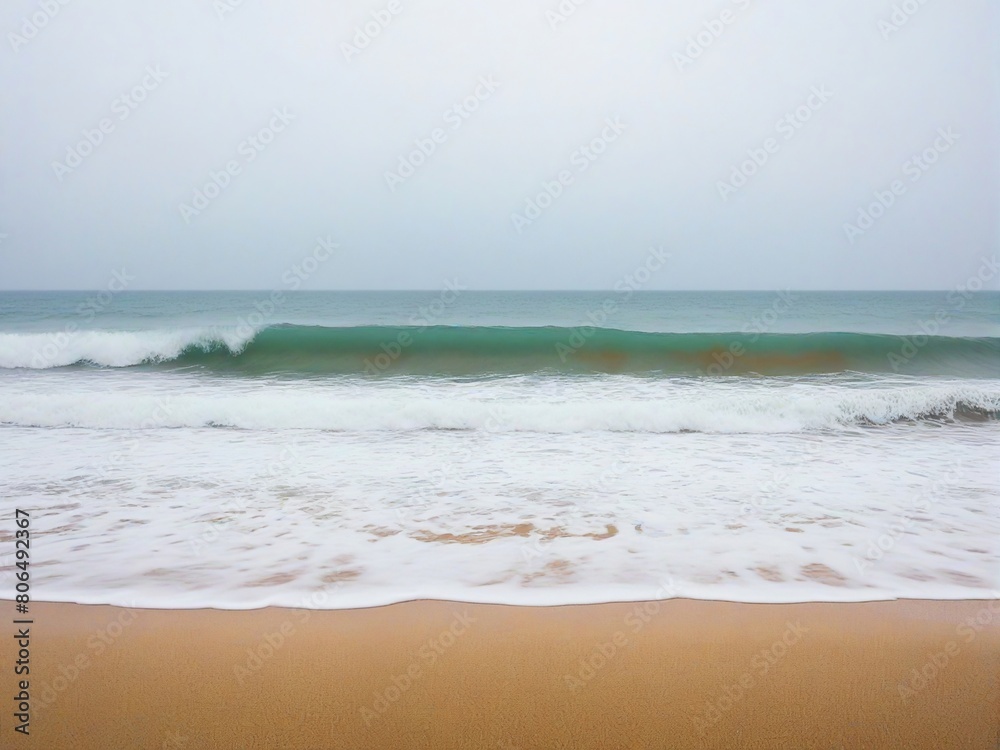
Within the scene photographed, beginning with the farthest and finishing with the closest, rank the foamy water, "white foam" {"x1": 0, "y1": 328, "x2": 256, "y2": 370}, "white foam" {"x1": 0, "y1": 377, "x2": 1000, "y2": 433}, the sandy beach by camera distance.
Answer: "white foam" {"x1": 0, "y1": 328, "x2": 256, "y2": 370} < "white foam" {"x1": 0, "y1": 377, "x2": 1000, "y2": 433} < the foamy water < the sandy beach

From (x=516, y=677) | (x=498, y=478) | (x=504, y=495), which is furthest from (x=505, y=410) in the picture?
(x=516, y=677)

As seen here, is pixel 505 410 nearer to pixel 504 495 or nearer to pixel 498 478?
A: pixel 498 478

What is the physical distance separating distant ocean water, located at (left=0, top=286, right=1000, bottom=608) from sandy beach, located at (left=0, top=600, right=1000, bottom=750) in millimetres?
259

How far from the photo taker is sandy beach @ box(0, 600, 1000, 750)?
1.97m

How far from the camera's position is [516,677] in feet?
7.35

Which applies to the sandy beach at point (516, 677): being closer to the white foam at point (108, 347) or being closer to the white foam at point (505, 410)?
the white foam at point (505, 410)

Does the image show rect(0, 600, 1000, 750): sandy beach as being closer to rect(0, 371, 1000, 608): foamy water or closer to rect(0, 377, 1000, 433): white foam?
rect(0, 371, 1000, 608): foamy water

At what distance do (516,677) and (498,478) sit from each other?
3027 mm

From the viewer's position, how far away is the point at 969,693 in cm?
219

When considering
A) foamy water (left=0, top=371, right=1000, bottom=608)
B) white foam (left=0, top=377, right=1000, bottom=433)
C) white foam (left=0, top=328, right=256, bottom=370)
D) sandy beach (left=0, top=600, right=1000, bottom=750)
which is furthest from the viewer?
white foam (left=0, top=328, right=256, bottom=370)

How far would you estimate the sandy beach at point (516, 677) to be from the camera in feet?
6.48

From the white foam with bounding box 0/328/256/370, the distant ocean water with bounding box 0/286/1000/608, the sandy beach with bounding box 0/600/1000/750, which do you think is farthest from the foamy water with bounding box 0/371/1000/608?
the white foam with bounding box 0/328/256/370

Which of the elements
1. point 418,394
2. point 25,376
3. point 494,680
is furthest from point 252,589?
point 25,376

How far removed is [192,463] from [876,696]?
5598mm
